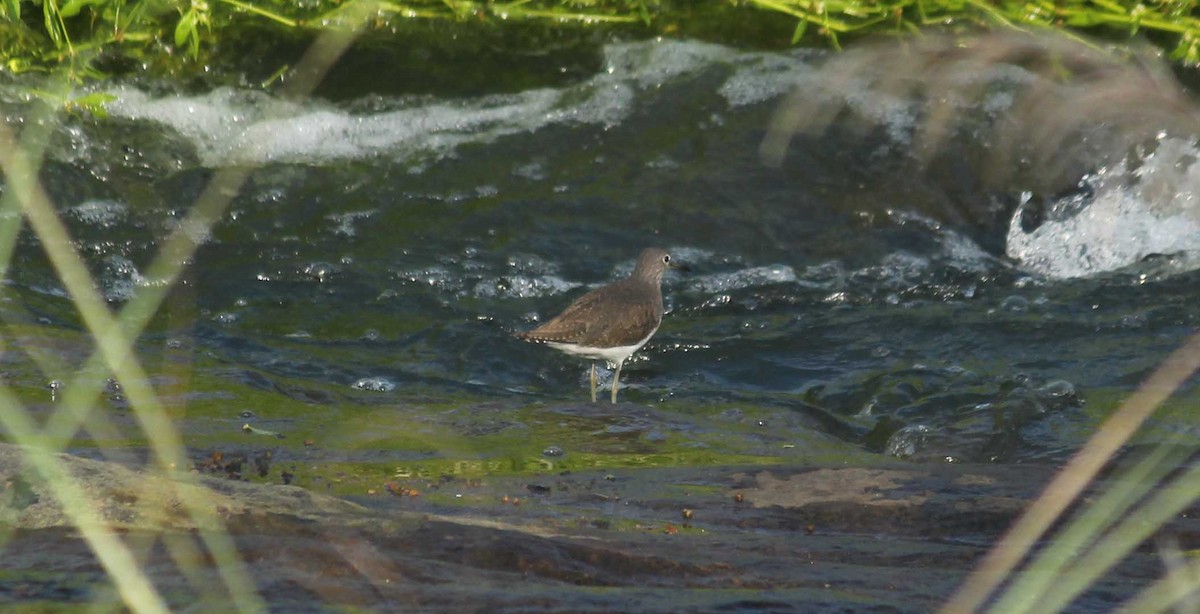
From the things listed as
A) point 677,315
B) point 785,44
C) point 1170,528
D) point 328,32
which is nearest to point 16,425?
point 1170,528

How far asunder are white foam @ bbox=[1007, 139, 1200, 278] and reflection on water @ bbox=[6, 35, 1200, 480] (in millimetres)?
24

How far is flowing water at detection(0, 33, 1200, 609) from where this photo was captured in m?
6.18

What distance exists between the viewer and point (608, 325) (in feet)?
24.5

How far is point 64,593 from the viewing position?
304 cm

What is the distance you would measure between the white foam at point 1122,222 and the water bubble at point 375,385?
3990 millimetres

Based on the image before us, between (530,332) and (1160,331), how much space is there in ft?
10.9

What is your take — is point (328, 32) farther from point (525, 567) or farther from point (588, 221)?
point (525, 567)

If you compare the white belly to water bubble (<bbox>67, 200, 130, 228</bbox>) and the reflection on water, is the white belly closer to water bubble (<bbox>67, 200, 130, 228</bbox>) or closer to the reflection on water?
the reflection on water

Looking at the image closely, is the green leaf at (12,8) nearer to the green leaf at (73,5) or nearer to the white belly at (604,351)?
the green leaf at (73,5)

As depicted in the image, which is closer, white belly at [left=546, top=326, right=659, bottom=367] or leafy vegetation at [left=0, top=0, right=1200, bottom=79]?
white belly at [left=546, top=326, right=659, bottom=367]

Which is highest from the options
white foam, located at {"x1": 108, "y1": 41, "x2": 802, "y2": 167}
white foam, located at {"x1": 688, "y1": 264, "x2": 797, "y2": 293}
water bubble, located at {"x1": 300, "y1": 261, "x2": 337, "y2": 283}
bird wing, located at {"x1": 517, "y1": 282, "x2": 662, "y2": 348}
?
white foam, located at {"x1": 108, "y1": 41, "x2": 802, "y2": 167}

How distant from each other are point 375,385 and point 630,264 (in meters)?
2.38

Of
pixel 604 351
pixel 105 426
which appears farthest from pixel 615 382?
pixel 105 426

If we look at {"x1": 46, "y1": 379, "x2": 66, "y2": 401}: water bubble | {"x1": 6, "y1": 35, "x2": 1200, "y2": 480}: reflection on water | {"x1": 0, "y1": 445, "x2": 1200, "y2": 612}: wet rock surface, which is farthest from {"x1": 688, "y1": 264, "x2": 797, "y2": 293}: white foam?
{"x1": 46, "y1": 379, "x2": 66, "y2": 401}: water bubble
